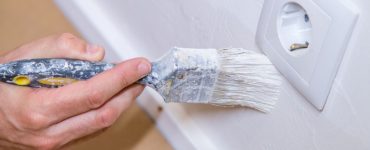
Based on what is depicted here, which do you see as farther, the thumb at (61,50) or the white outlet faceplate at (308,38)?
the thumb at (61,50)

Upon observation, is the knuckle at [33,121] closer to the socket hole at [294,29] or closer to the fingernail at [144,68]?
the fingernail at [144,68]

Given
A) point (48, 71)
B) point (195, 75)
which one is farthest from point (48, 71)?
point (195, 75)

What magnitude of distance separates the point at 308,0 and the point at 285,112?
121mm

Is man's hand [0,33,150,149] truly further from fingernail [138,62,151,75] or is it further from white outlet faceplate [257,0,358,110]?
white outlet faceplate [257,0,358,110]

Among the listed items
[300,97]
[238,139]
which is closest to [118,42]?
[238,139]

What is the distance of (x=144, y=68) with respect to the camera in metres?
0.45

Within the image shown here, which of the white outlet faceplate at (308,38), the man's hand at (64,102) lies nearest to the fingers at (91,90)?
the man's hand at (64,102)

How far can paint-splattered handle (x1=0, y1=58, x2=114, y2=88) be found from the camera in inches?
17.2

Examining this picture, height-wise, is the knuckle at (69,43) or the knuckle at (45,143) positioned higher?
the knuckle at (69,43)

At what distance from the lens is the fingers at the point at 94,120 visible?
1.57ft

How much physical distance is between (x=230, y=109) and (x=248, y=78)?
0.28 feet

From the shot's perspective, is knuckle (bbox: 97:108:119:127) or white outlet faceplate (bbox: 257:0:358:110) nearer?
white outlet faceplate (bbox: 257:0:358:110)

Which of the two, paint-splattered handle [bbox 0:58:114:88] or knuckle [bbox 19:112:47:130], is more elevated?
paint-splattered handle [bbox 0:58:114:88]

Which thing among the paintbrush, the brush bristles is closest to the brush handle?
the paintbrush
